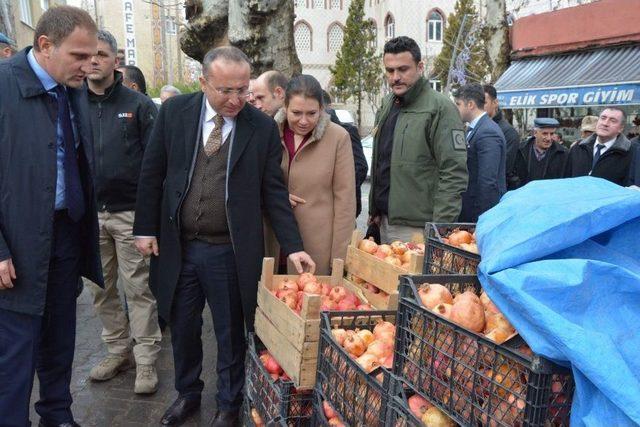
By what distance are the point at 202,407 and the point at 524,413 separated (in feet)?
9.30

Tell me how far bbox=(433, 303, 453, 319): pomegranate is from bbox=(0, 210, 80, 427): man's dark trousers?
7.16 feet

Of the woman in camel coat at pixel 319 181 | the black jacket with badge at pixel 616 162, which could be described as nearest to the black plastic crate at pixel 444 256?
the woman in camel coat at pixel 319 181

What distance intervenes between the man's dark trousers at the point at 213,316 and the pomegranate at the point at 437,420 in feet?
5.80

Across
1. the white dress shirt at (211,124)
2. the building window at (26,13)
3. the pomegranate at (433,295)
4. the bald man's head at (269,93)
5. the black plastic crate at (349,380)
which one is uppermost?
the building window at (26,13)

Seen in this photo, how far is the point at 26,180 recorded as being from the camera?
115 inches

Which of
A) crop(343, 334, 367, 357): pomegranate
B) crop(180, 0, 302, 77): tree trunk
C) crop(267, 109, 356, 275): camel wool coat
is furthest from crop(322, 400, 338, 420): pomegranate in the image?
crop(180, 0, 302, 77): tree trunk

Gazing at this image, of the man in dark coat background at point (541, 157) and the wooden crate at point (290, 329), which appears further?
the man in dark coat background at point (541, 157)

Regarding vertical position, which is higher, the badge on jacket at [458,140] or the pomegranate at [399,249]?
the badge on jacket at [458,140]

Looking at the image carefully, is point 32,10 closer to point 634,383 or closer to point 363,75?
point 363,75

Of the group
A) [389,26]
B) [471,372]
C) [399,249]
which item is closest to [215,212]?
[399,249]

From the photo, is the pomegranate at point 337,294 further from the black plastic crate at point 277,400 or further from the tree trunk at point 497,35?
the tree trunk at point 497,35

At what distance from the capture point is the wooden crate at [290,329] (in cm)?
270

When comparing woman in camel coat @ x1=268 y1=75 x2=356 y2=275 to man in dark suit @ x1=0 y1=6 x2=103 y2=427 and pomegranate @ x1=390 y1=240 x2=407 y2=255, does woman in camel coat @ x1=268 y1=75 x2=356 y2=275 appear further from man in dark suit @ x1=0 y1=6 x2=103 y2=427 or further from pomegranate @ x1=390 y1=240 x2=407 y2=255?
man in dark suit @ x1=0 y1=6 x2=103 y2=427

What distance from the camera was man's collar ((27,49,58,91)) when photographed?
3027mm
